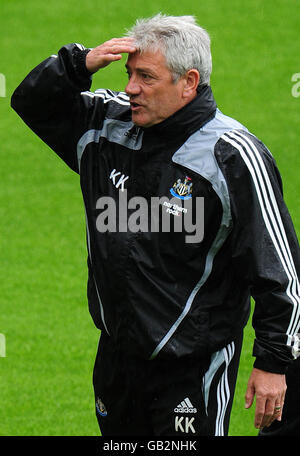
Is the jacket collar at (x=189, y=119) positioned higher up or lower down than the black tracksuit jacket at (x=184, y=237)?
higher up

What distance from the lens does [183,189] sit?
13.6 feet

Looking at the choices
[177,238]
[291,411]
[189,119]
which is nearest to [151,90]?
[189,119]

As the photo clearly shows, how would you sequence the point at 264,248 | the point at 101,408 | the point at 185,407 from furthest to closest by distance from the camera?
1. the point at 101,408
2. the point at 185,407
3. the point at 264,248

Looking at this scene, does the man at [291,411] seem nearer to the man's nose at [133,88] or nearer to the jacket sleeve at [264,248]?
the jacket sleeve at [264,248]

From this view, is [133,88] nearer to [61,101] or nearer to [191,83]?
[191,83]

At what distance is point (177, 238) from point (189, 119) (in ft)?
1.52

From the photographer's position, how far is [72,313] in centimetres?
766

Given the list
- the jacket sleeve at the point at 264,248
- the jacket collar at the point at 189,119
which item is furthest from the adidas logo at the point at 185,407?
the jacket collar at the point at 189,119

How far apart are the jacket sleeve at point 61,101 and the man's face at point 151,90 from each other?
0.93ft

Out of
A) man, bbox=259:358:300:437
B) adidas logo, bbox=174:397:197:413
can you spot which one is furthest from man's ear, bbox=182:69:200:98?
man, bbox=259:358:300:437

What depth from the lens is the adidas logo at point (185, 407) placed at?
428 centimetres

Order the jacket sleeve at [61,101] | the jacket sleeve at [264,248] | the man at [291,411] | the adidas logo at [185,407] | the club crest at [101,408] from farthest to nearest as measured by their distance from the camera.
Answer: the man at [291,411] < the club crest at [101,408] < the jacket sleeve at [61,101] < the adidas logo at [185,407] < the jacket sleeve at [264,248]

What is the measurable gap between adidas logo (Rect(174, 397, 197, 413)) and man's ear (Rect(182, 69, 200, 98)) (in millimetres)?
1209

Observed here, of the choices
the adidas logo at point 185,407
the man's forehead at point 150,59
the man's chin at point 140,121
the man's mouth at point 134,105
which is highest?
the man's forehead at point 150,59
